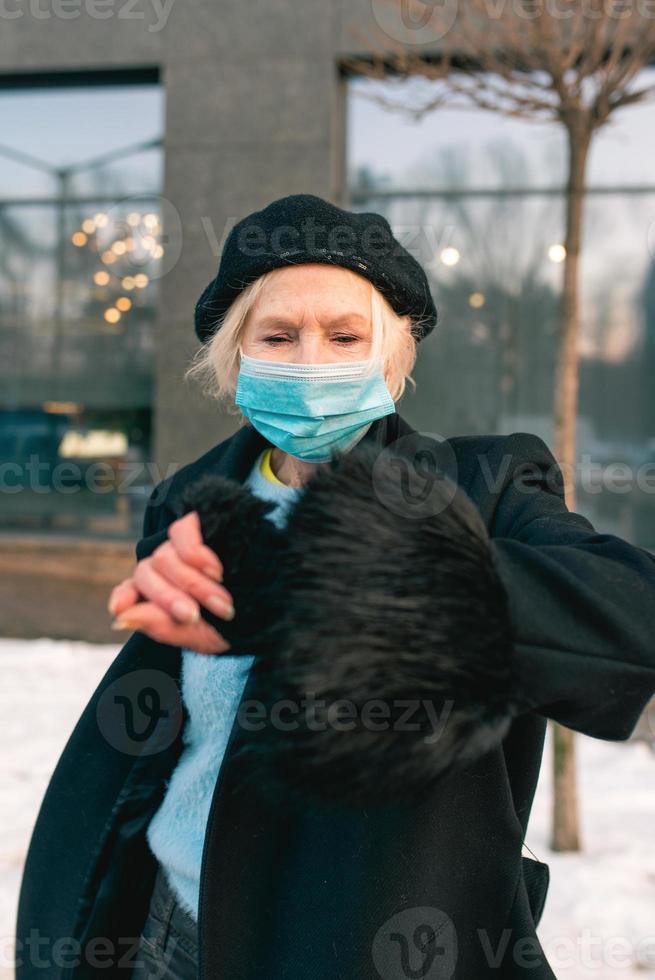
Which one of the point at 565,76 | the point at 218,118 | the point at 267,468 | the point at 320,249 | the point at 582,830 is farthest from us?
the point at 218,118

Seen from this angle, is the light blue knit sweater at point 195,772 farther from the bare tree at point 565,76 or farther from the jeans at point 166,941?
the bare tree at point 565,76

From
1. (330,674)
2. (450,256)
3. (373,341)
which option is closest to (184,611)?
(330,674)

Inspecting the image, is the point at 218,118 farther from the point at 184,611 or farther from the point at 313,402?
the point at 184,611

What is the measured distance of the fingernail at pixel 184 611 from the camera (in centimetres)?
91

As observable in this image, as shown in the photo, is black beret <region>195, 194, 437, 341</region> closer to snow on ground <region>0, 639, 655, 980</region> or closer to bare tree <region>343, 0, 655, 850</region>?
bare tree <region>343, 0, 655, 850</region>

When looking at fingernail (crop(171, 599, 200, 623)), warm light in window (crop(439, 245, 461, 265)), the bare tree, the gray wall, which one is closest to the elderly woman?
fingernail (crop(171, 599, 200, 623))

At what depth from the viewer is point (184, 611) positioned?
908 mm

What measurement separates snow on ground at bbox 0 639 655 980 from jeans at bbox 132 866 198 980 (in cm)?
161

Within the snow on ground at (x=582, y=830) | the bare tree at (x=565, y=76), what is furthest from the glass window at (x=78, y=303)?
the bare tree at (x=565, y=76)

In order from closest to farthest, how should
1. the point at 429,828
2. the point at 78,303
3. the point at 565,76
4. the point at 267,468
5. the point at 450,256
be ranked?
the point at 429,828
the point at 267,468
the point at 565,76
the point at 450,256
the point at 78,303

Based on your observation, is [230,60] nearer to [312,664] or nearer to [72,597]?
[72,597]

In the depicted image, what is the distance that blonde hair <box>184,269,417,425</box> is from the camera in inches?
60.8

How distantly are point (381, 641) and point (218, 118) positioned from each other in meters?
5.57

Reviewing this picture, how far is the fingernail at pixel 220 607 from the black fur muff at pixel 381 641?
0.08ft
